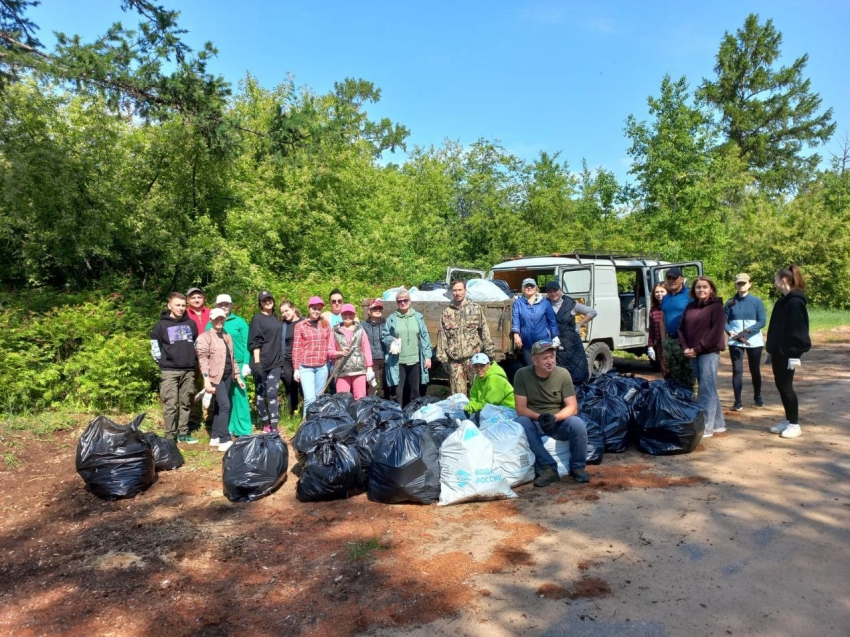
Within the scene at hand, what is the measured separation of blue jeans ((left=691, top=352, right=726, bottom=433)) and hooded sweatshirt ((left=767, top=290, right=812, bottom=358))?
596mm

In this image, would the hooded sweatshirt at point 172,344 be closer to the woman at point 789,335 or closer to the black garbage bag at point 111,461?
the black garbage bag at point 111,461

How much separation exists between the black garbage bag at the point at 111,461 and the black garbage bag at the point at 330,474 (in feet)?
4.60

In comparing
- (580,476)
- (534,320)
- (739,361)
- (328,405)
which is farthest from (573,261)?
(328,405)

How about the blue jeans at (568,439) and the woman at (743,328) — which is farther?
the woman at (743,328)

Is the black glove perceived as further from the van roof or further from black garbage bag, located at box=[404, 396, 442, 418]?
the van roof

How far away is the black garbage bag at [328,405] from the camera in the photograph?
18.9ft

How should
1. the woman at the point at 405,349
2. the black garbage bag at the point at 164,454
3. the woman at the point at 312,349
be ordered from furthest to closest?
the woman at the point at 405,349
the woman at the point at 312,349
the black garbage bag at the point at 164,454

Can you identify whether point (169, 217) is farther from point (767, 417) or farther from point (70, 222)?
point (767, 417)

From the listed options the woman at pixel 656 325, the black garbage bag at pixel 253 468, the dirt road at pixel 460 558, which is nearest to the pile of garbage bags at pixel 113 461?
the dirt road at pixel 460 558

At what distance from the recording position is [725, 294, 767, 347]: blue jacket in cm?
702

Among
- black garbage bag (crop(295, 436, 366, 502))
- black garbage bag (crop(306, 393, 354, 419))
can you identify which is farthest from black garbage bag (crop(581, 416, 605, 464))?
black garbage bag (crop(306, 393, 354, 419))

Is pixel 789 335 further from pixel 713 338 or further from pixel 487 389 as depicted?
pixel 487 389

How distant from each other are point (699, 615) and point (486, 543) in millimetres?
1344

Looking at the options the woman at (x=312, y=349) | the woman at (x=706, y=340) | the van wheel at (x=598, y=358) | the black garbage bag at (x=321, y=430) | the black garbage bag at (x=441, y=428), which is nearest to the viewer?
the black garbage bag at (x=441, y=428)
